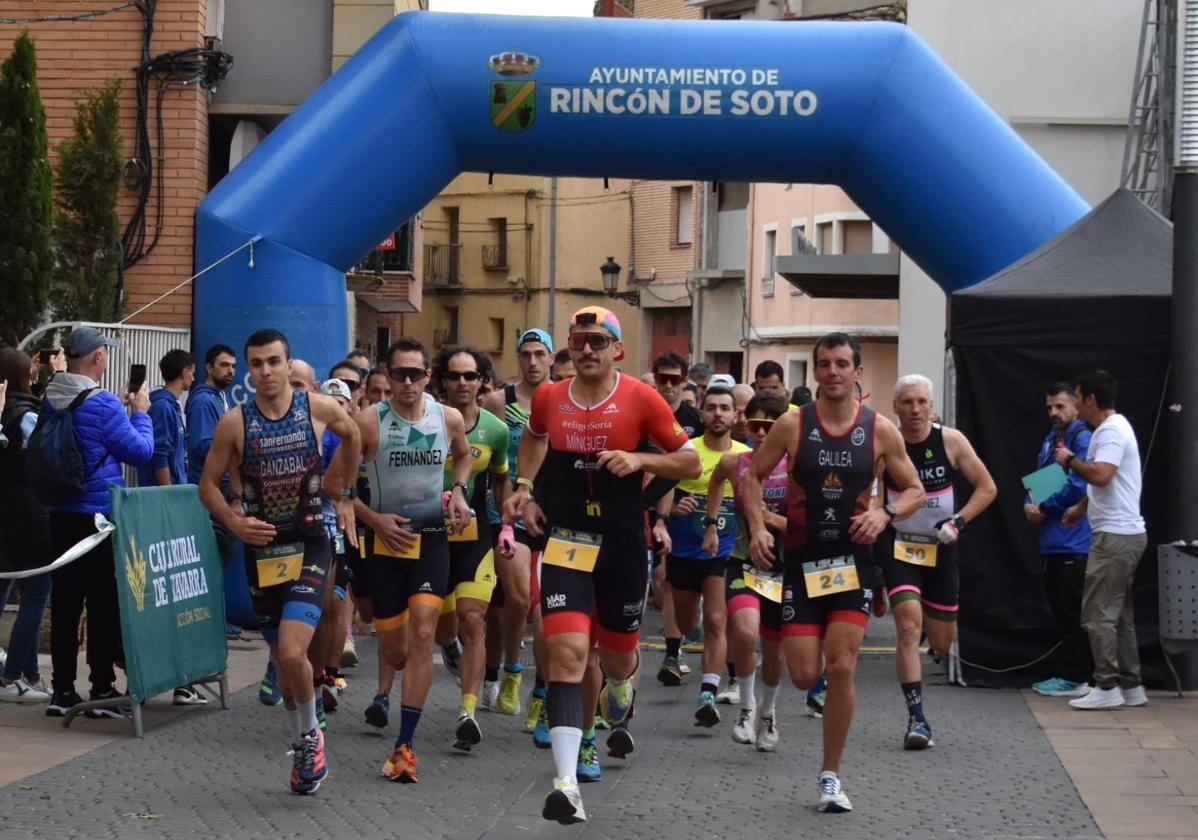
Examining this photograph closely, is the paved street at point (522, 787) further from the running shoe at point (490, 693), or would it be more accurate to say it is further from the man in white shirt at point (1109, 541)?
the man in white shirt at point (1109, 541)

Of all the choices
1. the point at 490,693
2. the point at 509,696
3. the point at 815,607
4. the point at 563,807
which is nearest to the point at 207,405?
the point at 490,693

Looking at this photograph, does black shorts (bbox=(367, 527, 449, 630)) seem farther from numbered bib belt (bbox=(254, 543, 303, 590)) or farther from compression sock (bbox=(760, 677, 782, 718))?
compression sock (bbox=(760, 677, 782, 718))

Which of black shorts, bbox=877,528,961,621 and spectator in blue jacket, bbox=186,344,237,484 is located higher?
spectator in blue jacket, bbox=186,344,237,484

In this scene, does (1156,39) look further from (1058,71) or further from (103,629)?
(103,629)

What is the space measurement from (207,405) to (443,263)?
169 feet

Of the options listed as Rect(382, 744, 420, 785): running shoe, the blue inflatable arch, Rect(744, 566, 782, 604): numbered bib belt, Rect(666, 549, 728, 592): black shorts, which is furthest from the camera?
the blue inflatable arch

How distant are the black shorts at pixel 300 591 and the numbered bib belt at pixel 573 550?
94cm

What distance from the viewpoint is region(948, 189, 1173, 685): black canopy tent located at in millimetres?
12203

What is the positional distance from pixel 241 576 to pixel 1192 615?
6955 millimetres

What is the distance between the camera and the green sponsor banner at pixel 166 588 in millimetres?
9266

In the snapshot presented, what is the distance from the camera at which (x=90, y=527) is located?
10.1 meters

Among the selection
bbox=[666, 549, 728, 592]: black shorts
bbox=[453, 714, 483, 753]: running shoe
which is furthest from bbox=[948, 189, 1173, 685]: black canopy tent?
bbox=[453, 714, 483, 753]: running shoe

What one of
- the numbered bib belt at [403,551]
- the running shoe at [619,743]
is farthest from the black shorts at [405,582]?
the running shoe at [619,743]

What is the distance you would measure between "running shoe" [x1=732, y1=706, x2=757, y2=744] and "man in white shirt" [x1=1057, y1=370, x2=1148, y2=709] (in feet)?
8.47
